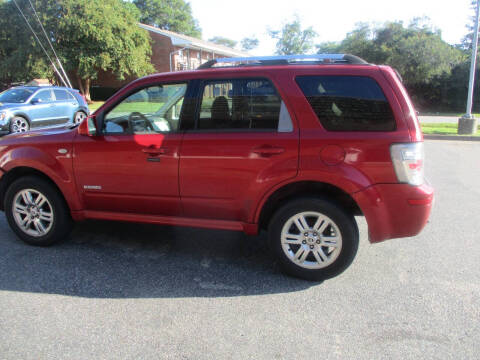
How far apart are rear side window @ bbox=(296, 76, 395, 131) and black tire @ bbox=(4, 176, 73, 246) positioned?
2786 mm

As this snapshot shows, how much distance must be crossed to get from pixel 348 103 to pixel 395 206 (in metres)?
0.96

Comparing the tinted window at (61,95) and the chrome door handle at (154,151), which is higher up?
the tinted window at (61,95)

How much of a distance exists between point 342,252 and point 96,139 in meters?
2.63

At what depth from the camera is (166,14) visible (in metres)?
62.8

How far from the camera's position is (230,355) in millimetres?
2559

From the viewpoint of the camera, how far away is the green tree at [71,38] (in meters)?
27.6

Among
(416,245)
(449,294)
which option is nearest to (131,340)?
(449,294)

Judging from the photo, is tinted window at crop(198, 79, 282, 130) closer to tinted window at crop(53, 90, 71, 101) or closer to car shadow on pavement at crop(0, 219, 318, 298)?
car shadow on pavement at crop(0, 219, 318, 298)

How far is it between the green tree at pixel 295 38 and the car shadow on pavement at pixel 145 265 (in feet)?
214

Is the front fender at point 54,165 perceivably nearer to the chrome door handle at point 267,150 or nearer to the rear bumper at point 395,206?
the chrome door handle at point 267,150

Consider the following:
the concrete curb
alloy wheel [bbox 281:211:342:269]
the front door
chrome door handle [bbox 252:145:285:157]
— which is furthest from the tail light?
the concrete curb

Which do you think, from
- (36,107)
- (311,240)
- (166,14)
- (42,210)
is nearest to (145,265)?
(42,210)

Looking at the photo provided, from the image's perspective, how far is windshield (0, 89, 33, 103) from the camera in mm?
12539

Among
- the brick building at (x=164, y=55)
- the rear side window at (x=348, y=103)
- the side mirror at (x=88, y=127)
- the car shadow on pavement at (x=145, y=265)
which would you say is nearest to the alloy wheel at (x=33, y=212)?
the car shadow on pavement at (x=145, y=265)
